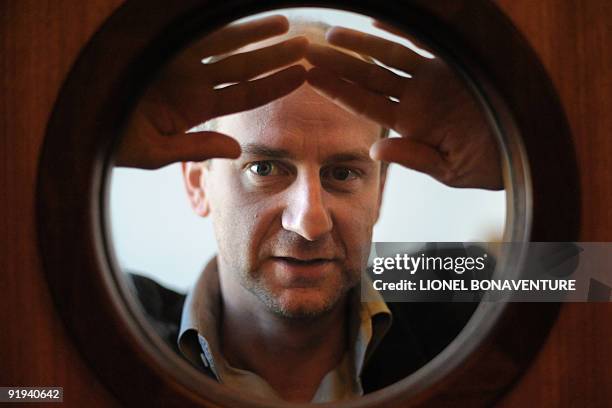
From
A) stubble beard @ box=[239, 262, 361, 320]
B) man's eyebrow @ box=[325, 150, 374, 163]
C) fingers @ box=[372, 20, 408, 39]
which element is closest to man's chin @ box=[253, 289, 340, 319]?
stubble beard @ box=[239, 262, 361, 320]

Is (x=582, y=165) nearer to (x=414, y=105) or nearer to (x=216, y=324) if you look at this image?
(x=414, y=105)

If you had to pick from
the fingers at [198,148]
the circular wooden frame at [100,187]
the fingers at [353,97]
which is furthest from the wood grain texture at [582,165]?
the fingers at [198,148]

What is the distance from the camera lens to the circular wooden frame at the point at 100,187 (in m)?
0.50

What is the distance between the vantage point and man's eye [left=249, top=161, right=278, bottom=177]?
516mm

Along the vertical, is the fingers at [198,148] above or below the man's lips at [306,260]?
above

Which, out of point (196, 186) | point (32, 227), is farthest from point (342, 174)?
point (32, 227)

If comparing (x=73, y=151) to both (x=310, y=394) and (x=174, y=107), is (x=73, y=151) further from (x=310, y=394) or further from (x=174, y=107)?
(x=310, y=394)

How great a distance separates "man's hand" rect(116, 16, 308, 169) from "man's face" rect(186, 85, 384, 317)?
0.01m

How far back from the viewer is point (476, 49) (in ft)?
1.63

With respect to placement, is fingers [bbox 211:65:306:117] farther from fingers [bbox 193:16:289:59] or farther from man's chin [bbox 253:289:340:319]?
man's chin [bbox 253:289:340:319]

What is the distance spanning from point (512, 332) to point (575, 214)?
0.34 ft

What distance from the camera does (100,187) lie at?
1.67ft

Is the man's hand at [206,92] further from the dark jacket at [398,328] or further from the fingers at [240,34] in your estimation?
the dark jacket at [398,328]

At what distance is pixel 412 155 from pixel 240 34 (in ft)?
0.54
